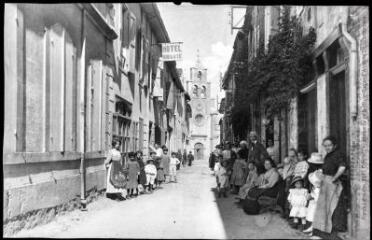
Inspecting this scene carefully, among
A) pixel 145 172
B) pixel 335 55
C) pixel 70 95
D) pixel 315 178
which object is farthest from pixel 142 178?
pixel 335 55

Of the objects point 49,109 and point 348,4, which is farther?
point 49,109

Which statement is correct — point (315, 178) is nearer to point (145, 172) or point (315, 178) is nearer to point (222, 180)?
point (222, 180)

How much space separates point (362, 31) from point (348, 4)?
344mm

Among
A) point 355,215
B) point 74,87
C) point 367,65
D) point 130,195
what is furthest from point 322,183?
point 130,195

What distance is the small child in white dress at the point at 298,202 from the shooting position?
565 centimetres

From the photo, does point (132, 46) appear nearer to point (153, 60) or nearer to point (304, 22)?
point (153, 60)

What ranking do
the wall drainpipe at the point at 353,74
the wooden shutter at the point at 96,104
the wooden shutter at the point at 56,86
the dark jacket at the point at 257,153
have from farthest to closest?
the wooden shutter at the point at 96,104 → the wooden shutter at the point at 56,86 → the dark jacket at the point at 257,153 → the wall drainpipe at the point at 353,74

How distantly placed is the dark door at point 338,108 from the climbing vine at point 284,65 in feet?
1.21

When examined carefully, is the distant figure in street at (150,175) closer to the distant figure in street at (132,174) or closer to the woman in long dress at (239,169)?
the distant figure in street at (132,174)

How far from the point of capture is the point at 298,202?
5707 millimetres

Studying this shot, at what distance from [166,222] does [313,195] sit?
2.52 metres

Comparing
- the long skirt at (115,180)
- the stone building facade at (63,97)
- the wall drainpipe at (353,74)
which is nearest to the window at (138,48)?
the stone building facade at (63,97)

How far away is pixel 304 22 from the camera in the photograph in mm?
5746

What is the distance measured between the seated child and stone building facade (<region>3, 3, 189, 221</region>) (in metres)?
3.78
